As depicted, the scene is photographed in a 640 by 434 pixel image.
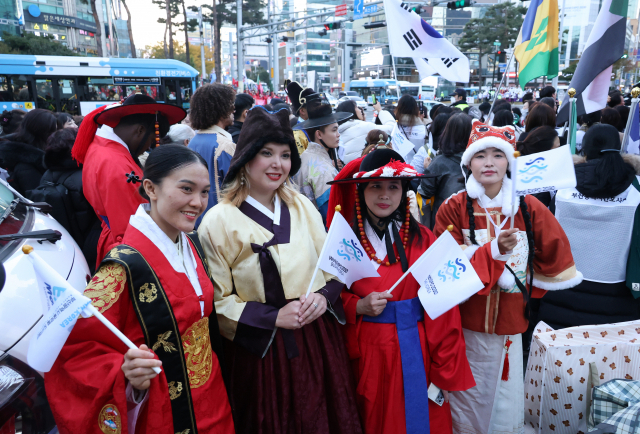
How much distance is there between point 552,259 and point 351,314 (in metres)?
1.22

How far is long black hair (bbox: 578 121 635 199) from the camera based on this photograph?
314 centimetres

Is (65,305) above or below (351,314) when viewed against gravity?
above

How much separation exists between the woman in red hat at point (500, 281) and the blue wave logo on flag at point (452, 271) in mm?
393

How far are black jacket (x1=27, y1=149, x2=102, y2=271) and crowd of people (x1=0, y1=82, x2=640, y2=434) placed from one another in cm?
50

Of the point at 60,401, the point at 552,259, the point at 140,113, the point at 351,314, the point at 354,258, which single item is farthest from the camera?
the point at 140,113

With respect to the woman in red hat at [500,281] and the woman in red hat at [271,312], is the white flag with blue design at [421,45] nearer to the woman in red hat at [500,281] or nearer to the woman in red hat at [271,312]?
the woman in red hat at [500,281]

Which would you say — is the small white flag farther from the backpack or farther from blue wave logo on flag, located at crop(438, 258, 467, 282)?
the backpack

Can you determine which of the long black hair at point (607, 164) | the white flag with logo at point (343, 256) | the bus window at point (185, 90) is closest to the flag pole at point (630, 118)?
the long black hair at point (607, 164)

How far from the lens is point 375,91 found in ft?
123

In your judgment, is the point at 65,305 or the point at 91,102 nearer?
the point at 65,305

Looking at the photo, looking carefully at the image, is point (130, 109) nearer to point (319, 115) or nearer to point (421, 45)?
point (319, 115)

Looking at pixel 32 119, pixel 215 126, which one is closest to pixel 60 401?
pixel 215 126

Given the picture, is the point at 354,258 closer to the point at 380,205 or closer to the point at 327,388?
the point at 380,205

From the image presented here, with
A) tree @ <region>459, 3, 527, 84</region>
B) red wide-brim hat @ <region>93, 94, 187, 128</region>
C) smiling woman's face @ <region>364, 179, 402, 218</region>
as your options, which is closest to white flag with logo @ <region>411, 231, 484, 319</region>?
smiling woman's face @ <region>364, 179, 402, 218</region>
